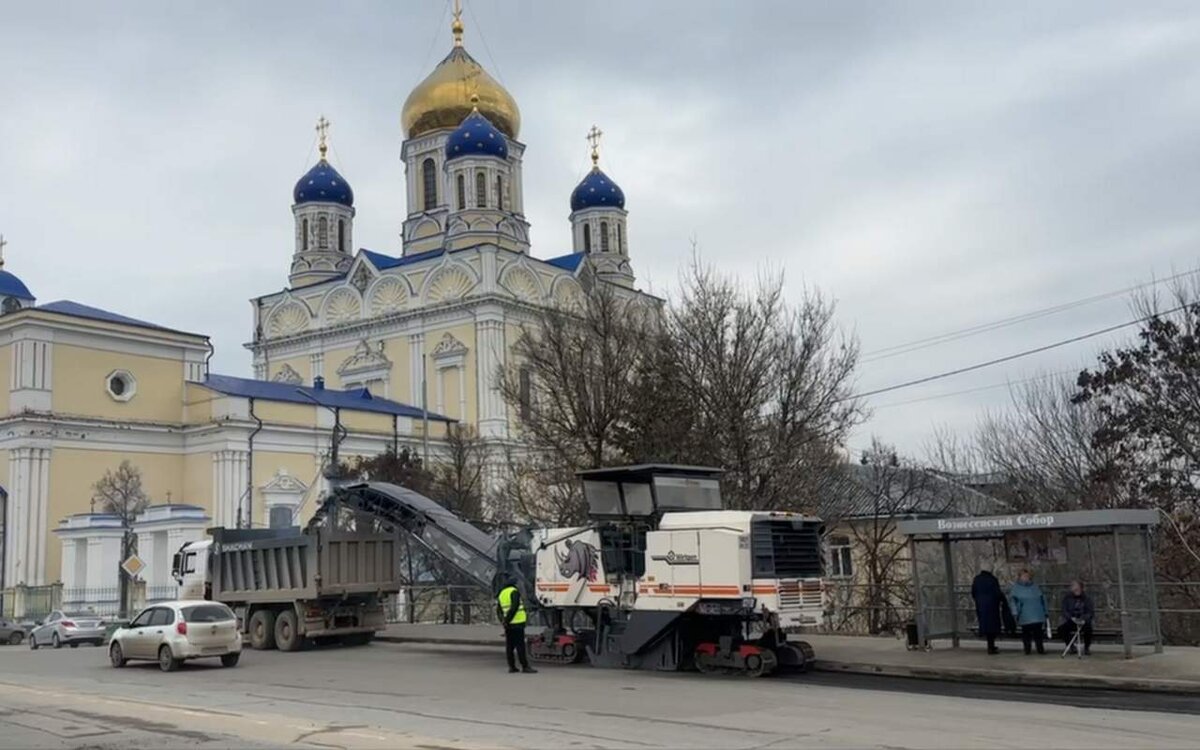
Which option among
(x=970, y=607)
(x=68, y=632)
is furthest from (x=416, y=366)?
(x=970, y=607)

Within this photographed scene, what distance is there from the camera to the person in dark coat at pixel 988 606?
61.4 ft

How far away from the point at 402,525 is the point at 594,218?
5725 centimetres

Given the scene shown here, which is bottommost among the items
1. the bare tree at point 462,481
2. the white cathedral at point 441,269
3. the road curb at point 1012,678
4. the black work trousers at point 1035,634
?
the road curb at point 1012,678

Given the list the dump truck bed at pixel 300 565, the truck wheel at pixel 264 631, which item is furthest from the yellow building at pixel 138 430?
the truck wheel at pixel 264 631

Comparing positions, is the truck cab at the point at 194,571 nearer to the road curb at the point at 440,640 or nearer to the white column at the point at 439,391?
the road curb at the point at 440,640

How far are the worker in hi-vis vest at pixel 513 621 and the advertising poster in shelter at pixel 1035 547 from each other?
26.9 feet

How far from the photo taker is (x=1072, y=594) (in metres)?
17.8

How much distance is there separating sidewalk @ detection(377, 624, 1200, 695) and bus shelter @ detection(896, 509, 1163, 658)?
44 cm

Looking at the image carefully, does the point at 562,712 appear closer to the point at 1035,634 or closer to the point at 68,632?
the point at 1035,634

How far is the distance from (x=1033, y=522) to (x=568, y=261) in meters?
57.2

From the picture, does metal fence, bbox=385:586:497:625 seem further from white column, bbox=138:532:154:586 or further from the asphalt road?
white column, bbox=138:532:154:586

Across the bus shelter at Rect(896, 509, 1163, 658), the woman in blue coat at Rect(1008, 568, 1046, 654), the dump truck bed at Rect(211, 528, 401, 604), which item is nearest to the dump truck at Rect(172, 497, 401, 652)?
the dump truck bed at Rect(211, 528, 401, 604)

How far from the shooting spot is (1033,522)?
17828 millimetres

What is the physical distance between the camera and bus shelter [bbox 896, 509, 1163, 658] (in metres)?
17.4
